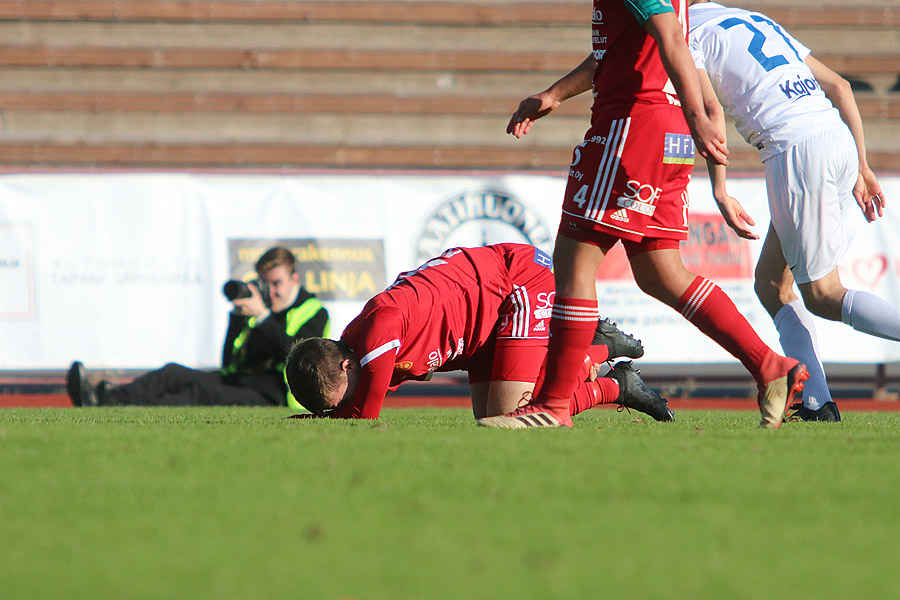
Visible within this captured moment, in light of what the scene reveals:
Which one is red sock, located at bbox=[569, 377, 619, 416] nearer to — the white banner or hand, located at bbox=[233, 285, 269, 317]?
hand, located at bbox=[233, 285, 269, 317]

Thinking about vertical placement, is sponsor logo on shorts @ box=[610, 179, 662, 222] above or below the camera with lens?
above

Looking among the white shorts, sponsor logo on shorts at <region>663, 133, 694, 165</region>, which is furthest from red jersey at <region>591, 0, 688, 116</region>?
the white shorts

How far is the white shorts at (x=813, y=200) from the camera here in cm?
380

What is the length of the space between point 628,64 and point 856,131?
52.9 inches

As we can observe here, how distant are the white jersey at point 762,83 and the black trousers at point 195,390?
387 centimetres

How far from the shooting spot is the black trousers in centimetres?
662

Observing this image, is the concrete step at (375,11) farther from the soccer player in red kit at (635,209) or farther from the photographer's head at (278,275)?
the soccer player in red kit at (635,209)

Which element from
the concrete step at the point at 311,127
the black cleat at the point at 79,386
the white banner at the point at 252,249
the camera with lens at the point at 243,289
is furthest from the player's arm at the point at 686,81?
the concrete step at the point at 311,127

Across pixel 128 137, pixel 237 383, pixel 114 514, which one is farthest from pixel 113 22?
pixel 114 514

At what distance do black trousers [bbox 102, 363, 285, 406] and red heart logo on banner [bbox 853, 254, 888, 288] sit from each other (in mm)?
4645

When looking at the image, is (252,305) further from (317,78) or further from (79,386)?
(317,78)

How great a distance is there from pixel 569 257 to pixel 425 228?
5278 millimetres

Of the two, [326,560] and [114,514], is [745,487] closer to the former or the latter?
[326,560]

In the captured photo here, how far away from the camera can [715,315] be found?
319 cm
